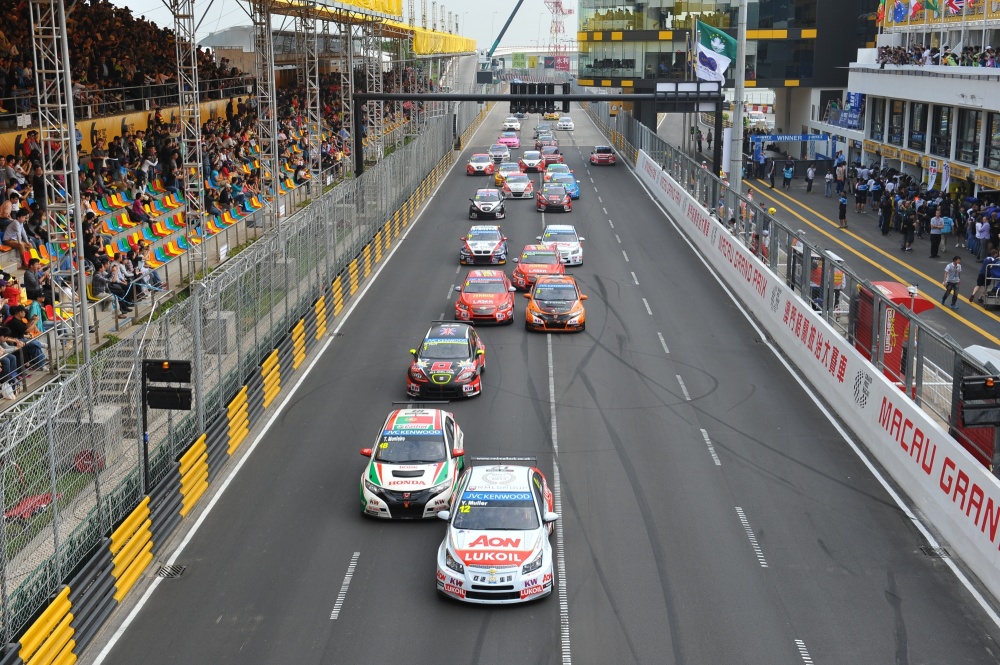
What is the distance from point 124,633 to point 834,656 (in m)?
8.62

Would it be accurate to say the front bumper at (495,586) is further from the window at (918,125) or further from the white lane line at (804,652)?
the window at (918,125)

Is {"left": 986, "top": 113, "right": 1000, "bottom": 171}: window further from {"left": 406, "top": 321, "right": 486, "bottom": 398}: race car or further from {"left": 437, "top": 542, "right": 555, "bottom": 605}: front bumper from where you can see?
{"left": 437, "top": 542, "right": 555, "bottom": 605}: front bumper

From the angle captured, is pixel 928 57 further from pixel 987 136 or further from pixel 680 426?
pixel 680 426

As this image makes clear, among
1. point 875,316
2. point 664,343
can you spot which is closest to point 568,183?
point 664,343

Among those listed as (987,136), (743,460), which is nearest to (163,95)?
(743,460)

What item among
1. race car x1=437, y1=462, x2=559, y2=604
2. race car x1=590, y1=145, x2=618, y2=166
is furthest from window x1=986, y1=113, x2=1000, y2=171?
race car x1=437, y1=462, x2=559, y2=604

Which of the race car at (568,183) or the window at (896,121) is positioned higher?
the window at (896,121)

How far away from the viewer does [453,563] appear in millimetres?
15031

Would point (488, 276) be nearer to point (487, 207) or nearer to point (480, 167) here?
point (487, 207)

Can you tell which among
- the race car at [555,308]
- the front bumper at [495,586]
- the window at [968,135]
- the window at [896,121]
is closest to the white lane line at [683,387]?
Answer: the race car at [555,308]

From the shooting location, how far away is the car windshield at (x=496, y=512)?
15.6m

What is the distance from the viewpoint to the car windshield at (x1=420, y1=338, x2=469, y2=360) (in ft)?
78.9

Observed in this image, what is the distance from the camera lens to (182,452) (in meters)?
18.2

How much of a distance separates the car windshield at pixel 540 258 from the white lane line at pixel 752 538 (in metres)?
17.5
